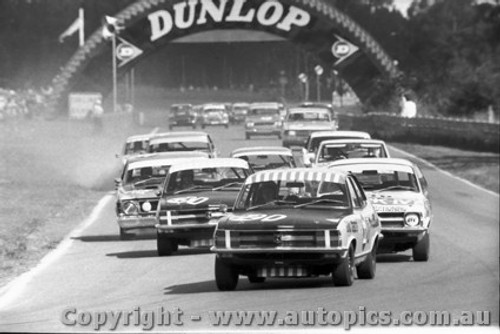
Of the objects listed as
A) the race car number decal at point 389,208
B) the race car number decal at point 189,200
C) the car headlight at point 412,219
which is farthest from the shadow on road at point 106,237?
the car headlight at point 412,219

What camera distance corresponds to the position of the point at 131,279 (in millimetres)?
18844

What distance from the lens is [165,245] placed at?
70.5 ft

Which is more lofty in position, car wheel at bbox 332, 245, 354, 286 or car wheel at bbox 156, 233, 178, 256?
car wheel at bbox 332, 245, 354, 286

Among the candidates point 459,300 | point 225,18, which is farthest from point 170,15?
point 459,300

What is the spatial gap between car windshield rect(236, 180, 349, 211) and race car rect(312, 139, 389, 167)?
11.0 metres

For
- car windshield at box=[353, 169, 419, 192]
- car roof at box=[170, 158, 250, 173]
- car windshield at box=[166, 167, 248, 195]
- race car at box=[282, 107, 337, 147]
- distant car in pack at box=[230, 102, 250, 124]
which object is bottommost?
distant car in pack at box=[230, 102, 250, 124]

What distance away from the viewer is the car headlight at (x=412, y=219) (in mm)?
20031

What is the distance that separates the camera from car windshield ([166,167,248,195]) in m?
22.1

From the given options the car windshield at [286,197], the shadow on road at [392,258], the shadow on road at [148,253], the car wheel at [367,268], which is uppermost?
the car windshield at [286,197]

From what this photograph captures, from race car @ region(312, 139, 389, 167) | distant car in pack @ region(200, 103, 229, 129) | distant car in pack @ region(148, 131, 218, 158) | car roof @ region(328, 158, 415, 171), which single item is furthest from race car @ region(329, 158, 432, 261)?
distant car in pack @ region(200, 103, 229, 129)

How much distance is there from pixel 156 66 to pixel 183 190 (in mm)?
147777

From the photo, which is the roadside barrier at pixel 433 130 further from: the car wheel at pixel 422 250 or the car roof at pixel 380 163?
the car wheel at pixel 422 250

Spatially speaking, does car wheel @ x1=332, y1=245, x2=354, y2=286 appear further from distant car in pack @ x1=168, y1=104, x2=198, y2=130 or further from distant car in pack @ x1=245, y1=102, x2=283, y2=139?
distant car in pack @ x1=168, y1=104, x2=198, y2=130

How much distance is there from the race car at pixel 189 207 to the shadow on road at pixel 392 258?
222cm
